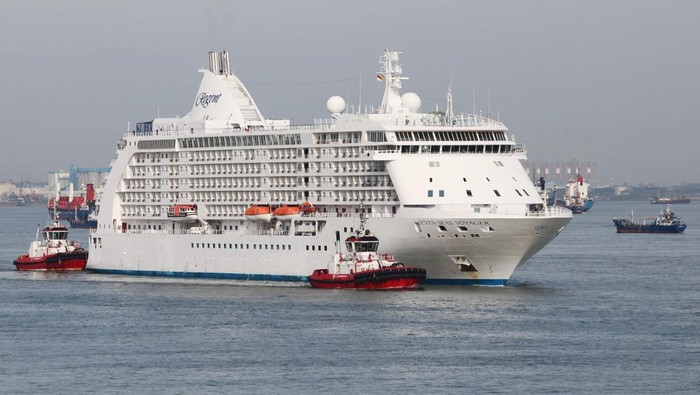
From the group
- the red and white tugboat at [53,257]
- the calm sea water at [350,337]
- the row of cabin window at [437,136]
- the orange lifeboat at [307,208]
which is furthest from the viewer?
the red and white tugboat at [53,257]

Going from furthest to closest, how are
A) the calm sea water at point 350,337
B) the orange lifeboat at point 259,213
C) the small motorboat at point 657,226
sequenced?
the small motorboat at point 657,226 < the orange lifeboat at point 259,213 < the calm sea water at point 350,337

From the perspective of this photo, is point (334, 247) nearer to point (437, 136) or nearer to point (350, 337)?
point (437, 136)

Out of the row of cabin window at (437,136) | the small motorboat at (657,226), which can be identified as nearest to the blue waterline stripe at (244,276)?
the row of cabin window at (437,136)

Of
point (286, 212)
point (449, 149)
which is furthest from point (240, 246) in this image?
point (449, 149)

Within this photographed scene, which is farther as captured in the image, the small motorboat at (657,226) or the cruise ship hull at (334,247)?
the small motorboat at (657,226)

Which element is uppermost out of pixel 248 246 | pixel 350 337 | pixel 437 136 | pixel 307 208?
pixel 437 136

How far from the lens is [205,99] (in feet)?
291

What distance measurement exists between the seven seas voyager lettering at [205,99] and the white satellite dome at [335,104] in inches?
385

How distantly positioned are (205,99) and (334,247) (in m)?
18.0

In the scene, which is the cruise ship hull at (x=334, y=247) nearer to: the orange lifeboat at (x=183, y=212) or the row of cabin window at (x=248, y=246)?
the row of cabin window at (x=248, y=246)

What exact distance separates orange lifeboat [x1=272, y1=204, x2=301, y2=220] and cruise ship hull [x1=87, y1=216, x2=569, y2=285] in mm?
1112

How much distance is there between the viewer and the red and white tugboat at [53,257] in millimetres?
95250

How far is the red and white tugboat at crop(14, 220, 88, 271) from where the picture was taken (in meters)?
95.2

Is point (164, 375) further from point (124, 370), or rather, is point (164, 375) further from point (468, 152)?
point (468, 152)
